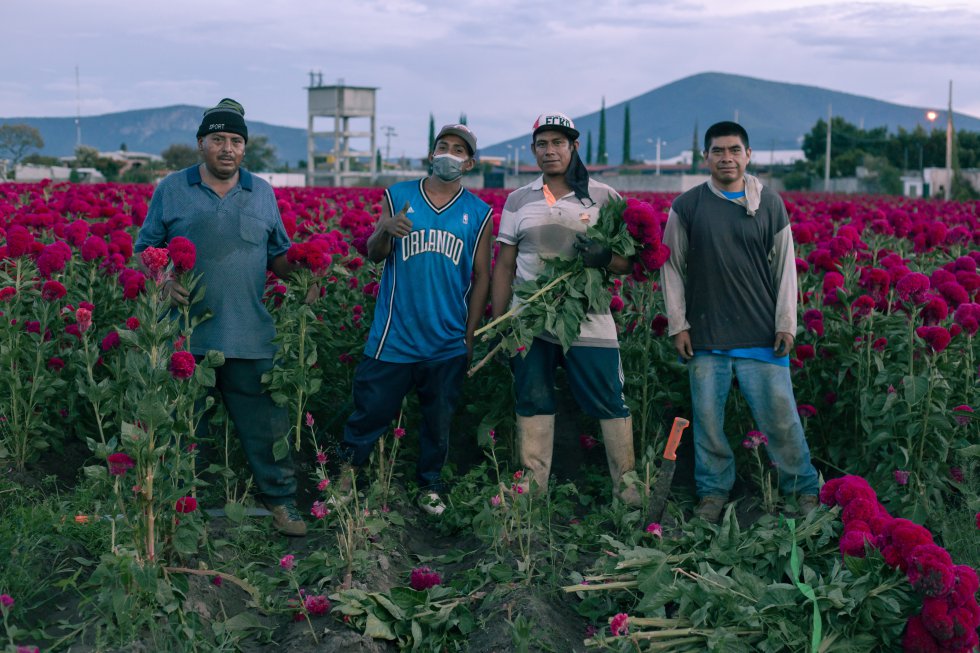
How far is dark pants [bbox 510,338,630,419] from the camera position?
5328 millimetres

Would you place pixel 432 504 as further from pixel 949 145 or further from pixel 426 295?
pixel 949 145

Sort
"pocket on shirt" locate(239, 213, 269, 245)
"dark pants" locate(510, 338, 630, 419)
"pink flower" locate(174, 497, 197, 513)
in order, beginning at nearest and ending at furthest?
"pink flower" locate(174, 497, 197, 513), "pocket on shirt" locate(239, 213, 269, 245), "dark pants" locate(510, 338, 630, 419)

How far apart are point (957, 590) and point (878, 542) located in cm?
30

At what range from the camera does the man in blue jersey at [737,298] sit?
529 centimetres

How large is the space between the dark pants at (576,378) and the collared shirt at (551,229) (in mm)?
72

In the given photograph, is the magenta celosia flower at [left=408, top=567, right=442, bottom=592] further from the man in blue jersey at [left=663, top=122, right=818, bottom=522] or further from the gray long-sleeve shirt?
the gray long-sleeve shirt

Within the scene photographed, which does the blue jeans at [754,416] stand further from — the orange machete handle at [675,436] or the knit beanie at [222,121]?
the knit beanie at [222,121]

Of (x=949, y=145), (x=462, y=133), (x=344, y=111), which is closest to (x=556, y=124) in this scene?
(x=462, y=133)

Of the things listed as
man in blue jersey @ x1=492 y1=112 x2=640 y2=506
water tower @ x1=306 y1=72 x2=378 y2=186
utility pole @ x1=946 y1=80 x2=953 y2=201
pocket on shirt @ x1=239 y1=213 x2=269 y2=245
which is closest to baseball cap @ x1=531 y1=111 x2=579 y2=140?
man in blue jersey @ x1=492 y1=112 x2=640 y2=506

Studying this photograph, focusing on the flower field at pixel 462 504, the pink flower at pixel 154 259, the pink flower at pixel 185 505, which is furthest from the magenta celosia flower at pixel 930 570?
the pink flower at pixel 154 259

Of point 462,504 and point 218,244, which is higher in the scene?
point 218,244

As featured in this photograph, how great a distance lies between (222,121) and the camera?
4871mm

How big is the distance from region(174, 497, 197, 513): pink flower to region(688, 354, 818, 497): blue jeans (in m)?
2.67

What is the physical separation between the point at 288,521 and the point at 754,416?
242 cm
